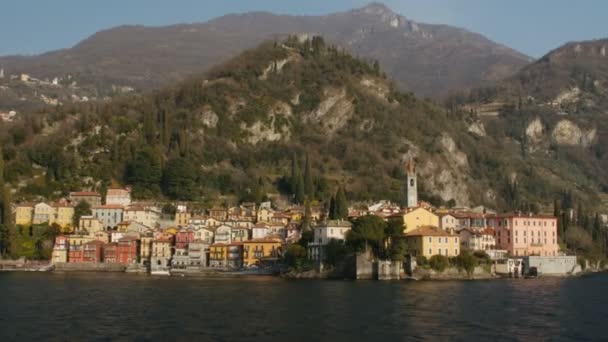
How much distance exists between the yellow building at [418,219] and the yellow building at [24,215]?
51359 mm

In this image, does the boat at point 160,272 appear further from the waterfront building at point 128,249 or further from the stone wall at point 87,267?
the waterfront building at point 128,249

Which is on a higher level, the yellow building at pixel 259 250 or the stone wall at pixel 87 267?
the yellow building at pixel 259 250

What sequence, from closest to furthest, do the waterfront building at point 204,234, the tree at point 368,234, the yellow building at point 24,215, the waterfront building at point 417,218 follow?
the tree at point 368,234, the waterfront building at point 417,218, the waterfront building at point 204,234, the yellow building at point 24,215

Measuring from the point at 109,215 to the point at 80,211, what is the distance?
14.8 feet

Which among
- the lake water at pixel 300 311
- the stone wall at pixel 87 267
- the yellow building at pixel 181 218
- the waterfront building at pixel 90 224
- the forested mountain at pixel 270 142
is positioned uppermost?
the forested mountain at pixel 270 142

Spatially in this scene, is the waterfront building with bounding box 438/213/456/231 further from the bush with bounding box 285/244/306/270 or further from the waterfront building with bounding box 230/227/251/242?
the waterfront building with bounding box 230/227/251/242

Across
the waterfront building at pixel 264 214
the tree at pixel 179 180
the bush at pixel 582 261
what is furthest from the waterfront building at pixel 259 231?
the bush at pixel 582 261

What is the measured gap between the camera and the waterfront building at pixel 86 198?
12788 cm

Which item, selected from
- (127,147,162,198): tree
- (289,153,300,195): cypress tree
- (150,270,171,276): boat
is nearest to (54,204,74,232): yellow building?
(127,147,162,198): tree

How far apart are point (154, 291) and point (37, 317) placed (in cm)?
1987

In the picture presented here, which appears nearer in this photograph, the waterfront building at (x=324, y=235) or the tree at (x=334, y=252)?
the tree at (x=334, y=252)

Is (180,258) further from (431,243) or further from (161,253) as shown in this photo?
(431,243)

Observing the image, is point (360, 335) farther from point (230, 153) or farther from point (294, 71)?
point (294, 71)

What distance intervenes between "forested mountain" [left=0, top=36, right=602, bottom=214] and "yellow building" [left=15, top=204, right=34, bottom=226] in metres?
8.20
